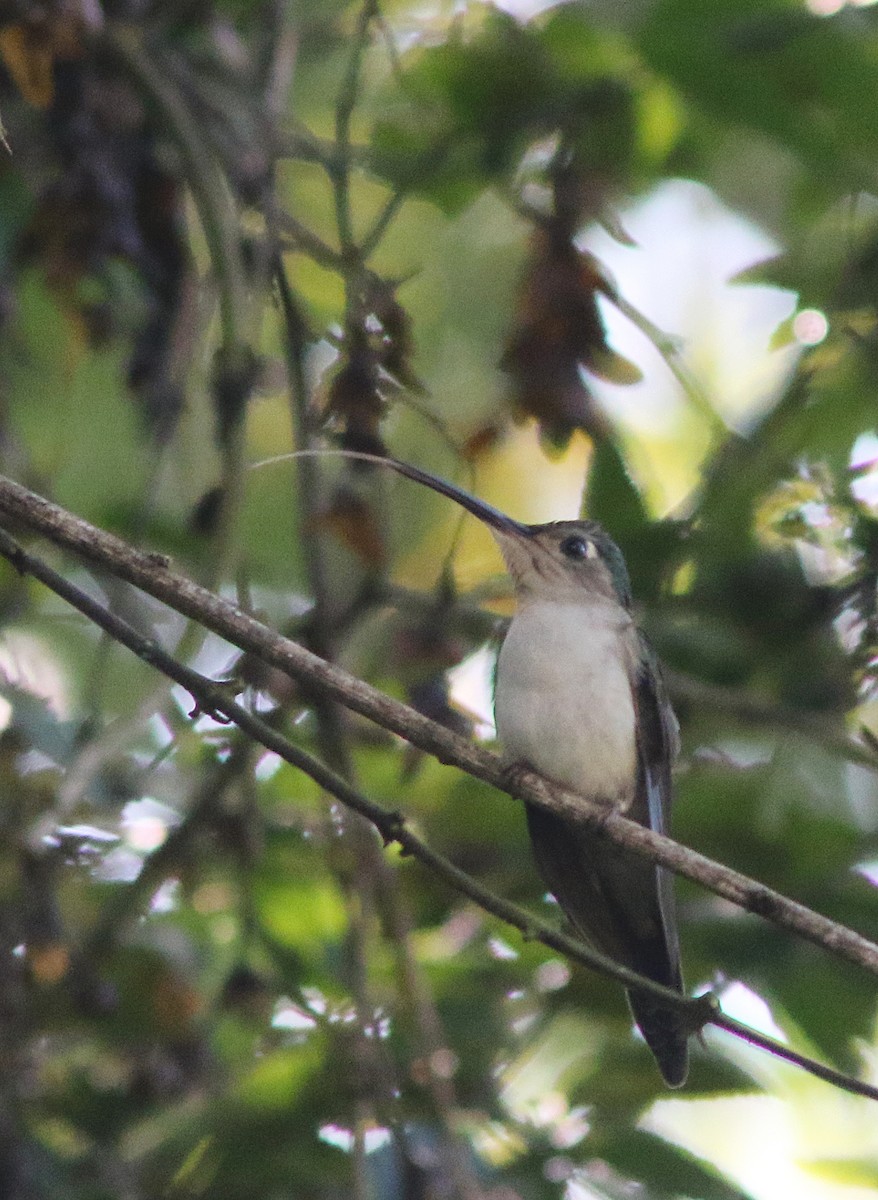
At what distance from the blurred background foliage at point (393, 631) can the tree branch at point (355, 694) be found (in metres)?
0.73

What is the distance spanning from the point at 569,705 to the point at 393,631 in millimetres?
643

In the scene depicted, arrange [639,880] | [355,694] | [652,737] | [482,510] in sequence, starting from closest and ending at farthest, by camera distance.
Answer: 1. [355,694]
2. [482,510]
3. [652,737]
4. [639,880]

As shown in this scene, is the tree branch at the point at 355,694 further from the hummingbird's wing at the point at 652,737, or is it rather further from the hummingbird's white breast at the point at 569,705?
the hummingbird's wing at the point at 652,737

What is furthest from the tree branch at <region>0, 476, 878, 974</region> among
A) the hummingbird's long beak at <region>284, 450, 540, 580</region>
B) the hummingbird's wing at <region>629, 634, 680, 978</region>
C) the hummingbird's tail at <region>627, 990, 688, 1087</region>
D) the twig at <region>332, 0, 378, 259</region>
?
the twig at <region>332, 0, 378, 259</region>

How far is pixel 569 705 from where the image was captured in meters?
4.98

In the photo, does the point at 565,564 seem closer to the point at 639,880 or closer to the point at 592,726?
the point at 592,726

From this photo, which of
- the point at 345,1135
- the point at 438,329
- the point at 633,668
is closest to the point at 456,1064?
the point at 345,1135

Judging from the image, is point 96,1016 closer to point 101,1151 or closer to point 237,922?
point 101,1151

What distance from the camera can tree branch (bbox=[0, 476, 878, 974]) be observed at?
10.1ft

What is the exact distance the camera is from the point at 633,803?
5156mm

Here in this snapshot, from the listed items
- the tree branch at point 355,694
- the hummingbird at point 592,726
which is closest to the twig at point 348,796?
the tree branch at point 355,694

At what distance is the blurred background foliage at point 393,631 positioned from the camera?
4426 mm

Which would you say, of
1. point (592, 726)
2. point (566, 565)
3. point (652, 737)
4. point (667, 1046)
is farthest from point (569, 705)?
point (667, 1046)

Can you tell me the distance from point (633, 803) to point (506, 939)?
0.57m
